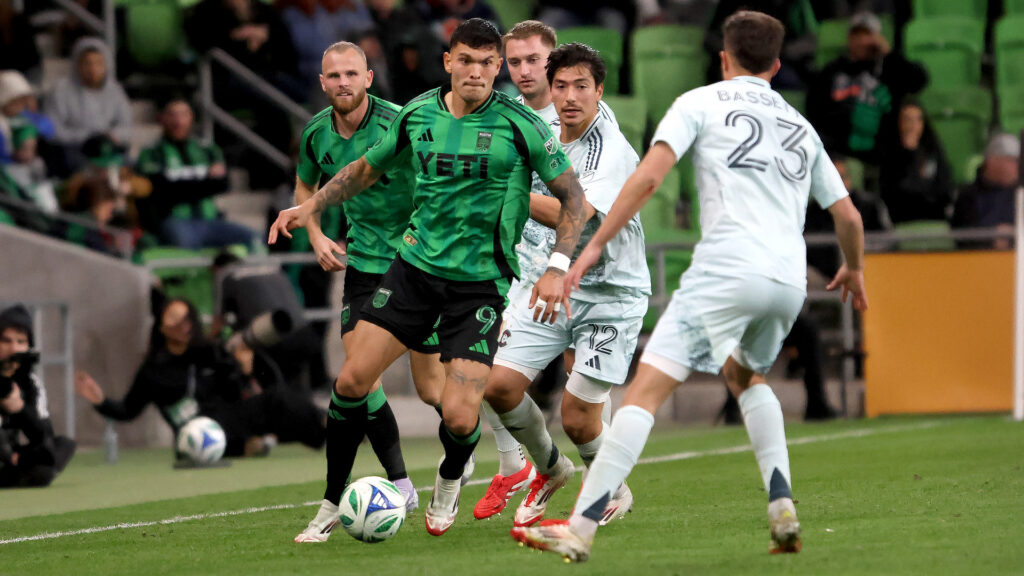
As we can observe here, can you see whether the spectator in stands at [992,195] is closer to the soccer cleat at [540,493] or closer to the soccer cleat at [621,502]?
the soccer cleat at [621,502]

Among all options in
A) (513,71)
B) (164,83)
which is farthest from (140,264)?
(513,71)

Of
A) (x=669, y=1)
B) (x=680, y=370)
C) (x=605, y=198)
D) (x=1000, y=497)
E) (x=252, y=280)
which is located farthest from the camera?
(x=669, y=1)

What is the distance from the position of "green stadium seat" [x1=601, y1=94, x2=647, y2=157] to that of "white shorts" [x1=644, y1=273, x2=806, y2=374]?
33.0ft

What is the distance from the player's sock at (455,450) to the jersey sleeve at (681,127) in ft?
6.09

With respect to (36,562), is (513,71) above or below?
above

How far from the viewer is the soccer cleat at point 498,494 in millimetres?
7648

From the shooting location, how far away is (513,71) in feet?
26.0

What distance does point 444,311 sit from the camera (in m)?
6.86

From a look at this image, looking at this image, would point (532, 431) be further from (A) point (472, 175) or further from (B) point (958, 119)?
(B) point (958, 119)

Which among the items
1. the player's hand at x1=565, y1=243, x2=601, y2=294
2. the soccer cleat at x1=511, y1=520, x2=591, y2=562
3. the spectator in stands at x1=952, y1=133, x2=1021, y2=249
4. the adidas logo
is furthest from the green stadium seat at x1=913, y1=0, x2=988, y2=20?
the soccer cleat at x1=511, y1=520, x2=591, y2=562

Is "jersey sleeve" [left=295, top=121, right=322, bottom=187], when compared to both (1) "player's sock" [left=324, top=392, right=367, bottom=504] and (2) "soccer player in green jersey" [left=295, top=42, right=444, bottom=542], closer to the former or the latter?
(2) "soccer player in green jersey" [left=295, top=42, right=444, bottom=542]

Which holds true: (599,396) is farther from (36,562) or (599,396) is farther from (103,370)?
(103,370)

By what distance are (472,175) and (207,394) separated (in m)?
6.16

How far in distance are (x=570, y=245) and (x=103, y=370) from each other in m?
8.12
